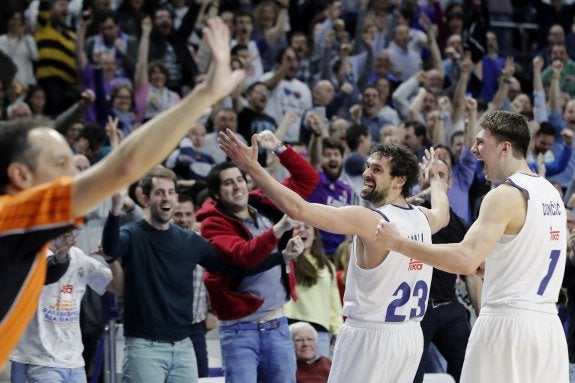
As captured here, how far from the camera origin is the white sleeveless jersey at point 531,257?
6324 mm

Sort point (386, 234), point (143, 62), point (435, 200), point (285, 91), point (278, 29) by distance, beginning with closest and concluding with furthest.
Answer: point (386, 234) < point (435, 200) < point (143, 62) < point (285, 91) < point (278, 29)

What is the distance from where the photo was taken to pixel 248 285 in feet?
27.3

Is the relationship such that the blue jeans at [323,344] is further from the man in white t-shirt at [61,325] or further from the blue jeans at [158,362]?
the man in white t-shirt at [61,325]

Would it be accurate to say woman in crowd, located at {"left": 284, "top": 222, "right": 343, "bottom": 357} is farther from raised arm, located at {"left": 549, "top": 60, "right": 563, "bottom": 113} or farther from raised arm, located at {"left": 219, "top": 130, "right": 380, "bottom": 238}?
raised arm, located at {"left": 549, "top": 60, "right": 563, "bottom": 113}

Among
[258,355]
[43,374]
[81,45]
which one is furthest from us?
[81,45]

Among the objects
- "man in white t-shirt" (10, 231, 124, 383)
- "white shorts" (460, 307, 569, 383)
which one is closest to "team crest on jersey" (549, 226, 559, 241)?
"white shorts" (460, 307, 569, 383)

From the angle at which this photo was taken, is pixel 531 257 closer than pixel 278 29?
Yes

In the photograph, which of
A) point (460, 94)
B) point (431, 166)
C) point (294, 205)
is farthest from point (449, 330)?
point (460, 94)

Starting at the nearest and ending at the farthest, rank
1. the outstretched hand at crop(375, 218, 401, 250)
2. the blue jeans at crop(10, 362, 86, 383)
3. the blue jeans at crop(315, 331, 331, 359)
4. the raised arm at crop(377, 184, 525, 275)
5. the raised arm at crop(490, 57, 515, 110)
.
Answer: the outstretched hand at crop(375, 218, 401, 250), the raised arm at crop(377, 184, 525, 275), the blue jeans at crop(10, 362, 86, 383), the blue jeans at crop(315, 331, 331, 359), the raised arm at crop(490, 57, 515, 110)

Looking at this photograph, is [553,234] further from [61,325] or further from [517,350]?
[61,325]

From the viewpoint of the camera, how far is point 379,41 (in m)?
16.3

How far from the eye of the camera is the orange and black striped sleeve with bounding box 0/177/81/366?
3.94m

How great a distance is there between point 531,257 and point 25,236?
334cm

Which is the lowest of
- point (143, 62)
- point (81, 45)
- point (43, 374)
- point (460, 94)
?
point (43, 374)
